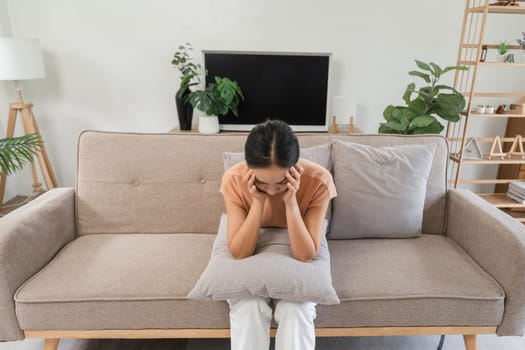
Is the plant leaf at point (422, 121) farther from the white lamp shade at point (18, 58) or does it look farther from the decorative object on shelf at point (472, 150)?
the white lamp shade at point (18, 58)

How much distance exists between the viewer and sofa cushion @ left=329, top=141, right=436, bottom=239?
1.49 m

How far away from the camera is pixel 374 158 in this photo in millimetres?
1516

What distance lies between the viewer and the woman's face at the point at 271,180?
1.06 metres

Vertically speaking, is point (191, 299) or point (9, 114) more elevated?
point (9, 114)

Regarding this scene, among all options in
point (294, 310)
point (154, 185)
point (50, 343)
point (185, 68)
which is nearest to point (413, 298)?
point (294, 310)

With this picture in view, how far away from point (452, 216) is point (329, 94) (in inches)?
60.0

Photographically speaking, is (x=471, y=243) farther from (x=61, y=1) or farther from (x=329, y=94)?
(x=61, y=1)

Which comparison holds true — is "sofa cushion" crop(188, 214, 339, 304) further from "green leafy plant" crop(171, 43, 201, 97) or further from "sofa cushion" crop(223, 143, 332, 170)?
"green leafy plant" crop(171, 43, 201, 97)

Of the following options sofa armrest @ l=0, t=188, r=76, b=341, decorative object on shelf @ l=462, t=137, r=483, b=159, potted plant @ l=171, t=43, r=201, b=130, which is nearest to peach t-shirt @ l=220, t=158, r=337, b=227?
sofa armrest @ l=0, t=188, r=76, b=341

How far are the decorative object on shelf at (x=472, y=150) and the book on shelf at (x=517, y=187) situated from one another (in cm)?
34

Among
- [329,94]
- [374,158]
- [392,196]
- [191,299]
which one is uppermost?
[329,94]

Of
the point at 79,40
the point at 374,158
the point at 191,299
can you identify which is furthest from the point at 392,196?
the point at 79,40

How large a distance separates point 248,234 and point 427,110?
66.1 inches

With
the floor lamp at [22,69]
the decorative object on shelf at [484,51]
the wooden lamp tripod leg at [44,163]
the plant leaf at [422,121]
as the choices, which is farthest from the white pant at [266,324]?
the wooden lamp tripod leg at [44,163]
